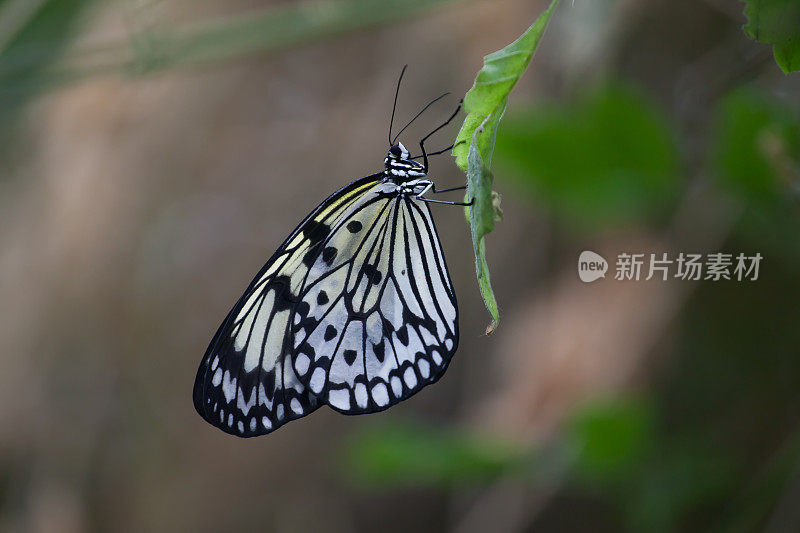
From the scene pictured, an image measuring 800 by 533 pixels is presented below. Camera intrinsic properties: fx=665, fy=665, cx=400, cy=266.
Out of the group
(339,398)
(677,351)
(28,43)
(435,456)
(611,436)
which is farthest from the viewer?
(677,351)

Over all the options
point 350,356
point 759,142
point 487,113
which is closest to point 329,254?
point 350,356

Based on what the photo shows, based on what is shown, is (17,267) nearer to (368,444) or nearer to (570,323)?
(368,444)

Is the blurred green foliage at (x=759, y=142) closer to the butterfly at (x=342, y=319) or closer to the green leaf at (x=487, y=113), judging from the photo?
the butterfly at (x=342, y=319)

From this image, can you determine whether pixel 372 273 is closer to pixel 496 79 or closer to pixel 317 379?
pixel 317 379

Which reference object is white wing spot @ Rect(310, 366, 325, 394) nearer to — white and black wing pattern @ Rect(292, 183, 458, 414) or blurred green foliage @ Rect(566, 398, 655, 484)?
white and black wing pattern @ Rect(292, 183, 458, 414)

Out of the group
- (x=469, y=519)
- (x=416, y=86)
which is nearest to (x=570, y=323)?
(x=469, y=519)

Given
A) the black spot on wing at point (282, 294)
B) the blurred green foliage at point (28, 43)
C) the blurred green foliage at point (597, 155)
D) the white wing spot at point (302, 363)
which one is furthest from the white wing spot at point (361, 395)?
the blurred green foliage at point (28, 43)
